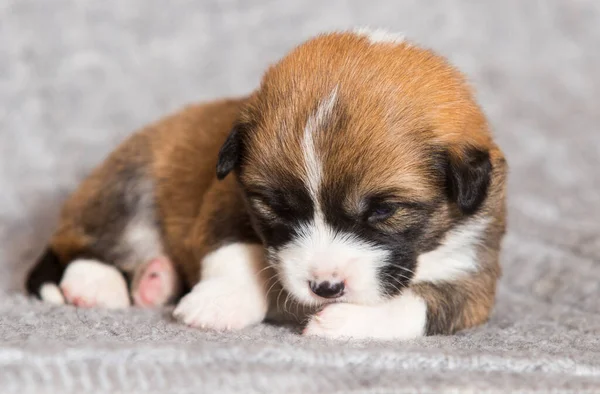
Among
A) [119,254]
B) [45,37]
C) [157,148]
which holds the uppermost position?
[45,37]

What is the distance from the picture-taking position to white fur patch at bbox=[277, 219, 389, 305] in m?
2.59

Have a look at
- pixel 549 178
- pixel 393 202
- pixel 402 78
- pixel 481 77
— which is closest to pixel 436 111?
pixel 402 78

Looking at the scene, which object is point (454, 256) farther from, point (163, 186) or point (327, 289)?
point (163, 186)

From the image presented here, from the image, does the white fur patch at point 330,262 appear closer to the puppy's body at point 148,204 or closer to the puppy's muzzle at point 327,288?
the puppy's muzzle at point 327,288

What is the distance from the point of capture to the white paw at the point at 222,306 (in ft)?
9.50

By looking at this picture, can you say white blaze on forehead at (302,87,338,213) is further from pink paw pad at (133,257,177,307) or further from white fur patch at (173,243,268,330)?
pink paw pad at (133,257,177,307)

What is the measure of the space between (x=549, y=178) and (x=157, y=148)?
2634 millimetres

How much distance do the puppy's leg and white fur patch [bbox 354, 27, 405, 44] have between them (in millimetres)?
816

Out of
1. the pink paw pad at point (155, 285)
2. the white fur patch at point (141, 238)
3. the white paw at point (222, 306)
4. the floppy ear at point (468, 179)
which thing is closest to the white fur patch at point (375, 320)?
the white paw at point (222, 306)

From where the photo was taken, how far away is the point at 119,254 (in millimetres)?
3695

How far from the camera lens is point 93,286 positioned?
136 inches

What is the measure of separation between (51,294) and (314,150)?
143 centimetres

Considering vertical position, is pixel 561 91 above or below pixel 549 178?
above

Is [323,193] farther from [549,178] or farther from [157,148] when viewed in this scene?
[549,178]
